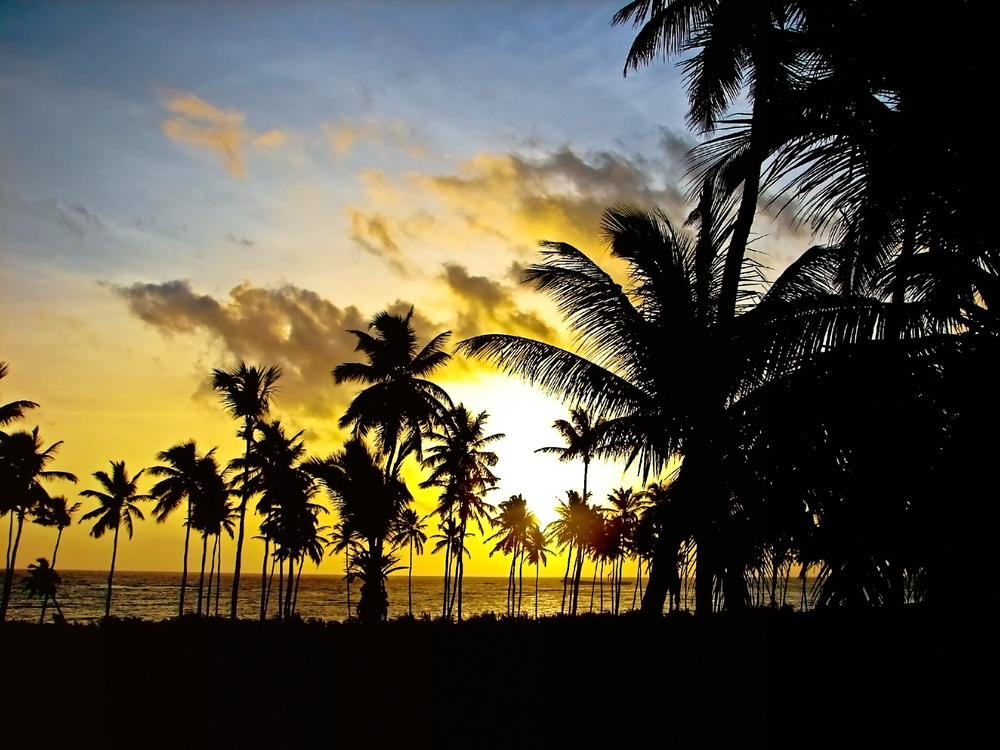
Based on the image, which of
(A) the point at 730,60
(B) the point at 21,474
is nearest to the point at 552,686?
(A) the point at 730,60

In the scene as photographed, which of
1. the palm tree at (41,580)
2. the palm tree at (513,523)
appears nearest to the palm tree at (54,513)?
the palm tree at (41,580)

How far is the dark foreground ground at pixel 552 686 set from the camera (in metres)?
5.45

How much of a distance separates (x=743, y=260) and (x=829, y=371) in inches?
218

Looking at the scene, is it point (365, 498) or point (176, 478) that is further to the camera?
point (176, 478)

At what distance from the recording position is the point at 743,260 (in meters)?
11.3

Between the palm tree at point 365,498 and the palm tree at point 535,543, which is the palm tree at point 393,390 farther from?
the palm tree at point 535,543

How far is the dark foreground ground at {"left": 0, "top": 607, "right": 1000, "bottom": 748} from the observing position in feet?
17.9

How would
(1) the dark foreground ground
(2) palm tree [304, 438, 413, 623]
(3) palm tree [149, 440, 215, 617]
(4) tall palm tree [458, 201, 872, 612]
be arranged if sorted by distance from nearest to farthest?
(1) the dark foreground ground, (4) tall palm tree [458, 201, 872, 612], (2) palm tree [304, 438, 413, 623], (3) palm tree [149, 440, 215, 617]

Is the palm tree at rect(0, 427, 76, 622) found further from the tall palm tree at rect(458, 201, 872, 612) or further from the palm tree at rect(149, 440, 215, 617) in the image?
the tall palm tree at rect(458, 201, 872, 612)

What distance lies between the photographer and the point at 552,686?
19.0 ft

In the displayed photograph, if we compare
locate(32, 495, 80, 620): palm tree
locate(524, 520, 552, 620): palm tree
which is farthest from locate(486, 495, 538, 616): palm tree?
locate(32, 495, 80, 620): palm tree

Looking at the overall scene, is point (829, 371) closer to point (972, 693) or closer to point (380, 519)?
point (972, 693)

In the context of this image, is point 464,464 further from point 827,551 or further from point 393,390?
point 827,551

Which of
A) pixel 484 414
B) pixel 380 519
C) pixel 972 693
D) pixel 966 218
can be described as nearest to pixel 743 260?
pixel 966 218
